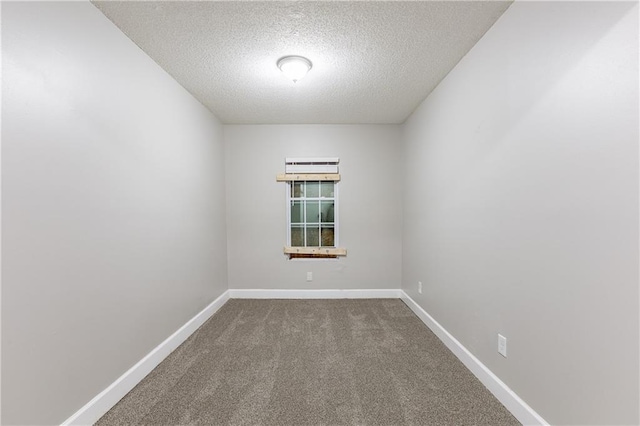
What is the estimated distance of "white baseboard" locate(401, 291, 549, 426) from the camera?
4.83ft

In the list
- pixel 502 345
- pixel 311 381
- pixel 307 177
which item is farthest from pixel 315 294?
pixel 502 345

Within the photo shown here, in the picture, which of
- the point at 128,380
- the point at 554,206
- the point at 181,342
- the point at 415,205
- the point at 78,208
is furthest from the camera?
the point at 415,205

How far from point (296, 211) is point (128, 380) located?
2.56 m

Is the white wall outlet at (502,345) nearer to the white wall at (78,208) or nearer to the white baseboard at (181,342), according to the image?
the white baseboard at (181,342)

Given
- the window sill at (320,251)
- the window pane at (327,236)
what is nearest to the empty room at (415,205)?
the window sill at (320,251)

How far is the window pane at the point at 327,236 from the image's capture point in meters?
3.90

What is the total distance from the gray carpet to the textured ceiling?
241cm

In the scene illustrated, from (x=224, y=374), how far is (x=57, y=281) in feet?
4.04

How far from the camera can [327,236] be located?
3912 millimetres

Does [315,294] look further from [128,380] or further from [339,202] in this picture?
[128,380]

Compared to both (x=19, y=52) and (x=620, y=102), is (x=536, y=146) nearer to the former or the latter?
(x=620, y=102)

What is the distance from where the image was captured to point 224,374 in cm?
200

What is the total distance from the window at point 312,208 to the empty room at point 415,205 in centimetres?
84

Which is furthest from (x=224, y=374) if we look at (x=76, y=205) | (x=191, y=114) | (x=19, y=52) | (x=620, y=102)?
(x=620, y=102)
